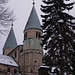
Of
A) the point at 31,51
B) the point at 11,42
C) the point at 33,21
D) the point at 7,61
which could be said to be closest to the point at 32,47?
the point at 31,51

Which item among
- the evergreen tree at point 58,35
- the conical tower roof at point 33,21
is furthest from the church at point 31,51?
the evergreen tree at point 58,35

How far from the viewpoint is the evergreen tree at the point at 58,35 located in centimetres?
1634

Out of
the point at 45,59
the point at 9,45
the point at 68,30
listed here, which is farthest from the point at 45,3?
the point at 9,45

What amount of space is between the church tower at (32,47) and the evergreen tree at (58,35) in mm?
22863

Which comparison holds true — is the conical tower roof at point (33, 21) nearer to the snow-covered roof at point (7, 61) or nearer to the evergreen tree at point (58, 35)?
the snow-covered roof at point (7, 61)

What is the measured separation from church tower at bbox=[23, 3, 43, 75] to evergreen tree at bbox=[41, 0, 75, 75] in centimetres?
2286

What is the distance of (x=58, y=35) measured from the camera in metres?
17.0

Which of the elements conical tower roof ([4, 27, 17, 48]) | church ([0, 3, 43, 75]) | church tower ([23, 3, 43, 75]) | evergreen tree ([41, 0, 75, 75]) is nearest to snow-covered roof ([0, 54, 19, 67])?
church ([0, 3, 43, 75])

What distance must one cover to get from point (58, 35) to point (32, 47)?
24.6 m

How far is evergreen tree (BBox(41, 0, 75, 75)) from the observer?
1634 centimetres

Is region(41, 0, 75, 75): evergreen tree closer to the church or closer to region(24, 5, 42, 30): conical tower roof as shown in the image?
the church

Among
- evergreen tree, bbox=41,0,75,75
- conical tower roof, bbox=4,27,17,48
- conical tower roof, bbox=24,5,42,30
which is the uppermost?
conical tower roof, bbox=24,5,42,30

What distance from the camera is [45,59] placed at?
17.2 metres

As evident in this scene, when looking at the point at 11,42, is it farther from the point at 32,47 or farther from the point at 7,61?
the point at 32,47
